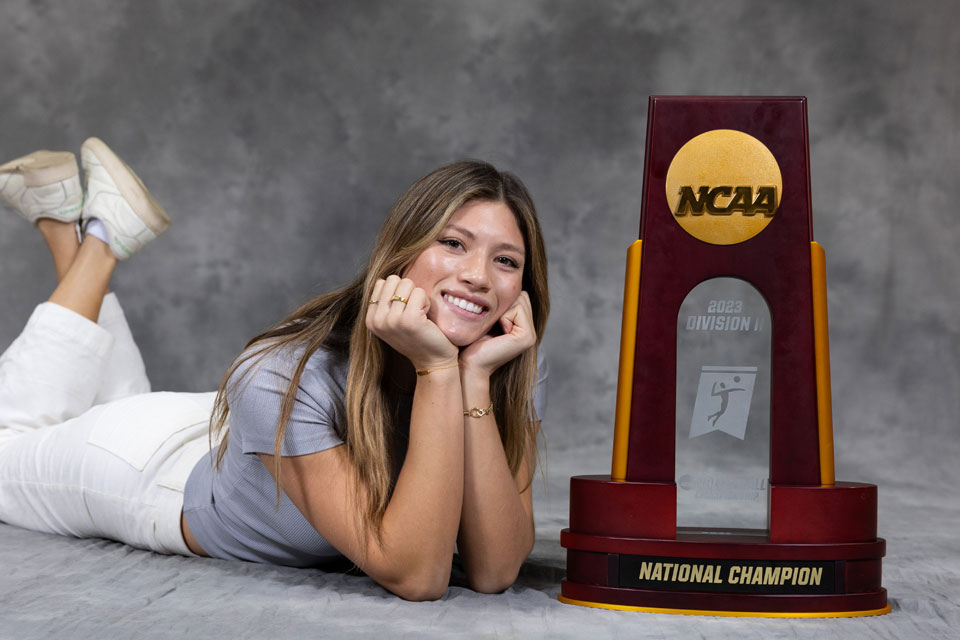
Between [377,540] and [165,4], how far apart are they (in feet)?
9.34

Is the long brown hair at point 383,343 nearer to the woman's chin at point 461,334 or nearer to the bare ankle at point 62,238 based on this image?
the woman's chin at point 461,334

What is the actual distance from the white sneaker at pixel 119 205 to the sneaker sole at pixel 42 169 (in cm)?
6

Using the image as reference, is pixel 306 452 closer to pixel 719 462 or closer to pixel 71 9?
pixel 719 462

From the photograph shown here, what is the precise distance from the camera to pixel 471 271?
1.71 metres

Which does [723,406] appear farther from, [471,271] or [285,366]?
[285,366]

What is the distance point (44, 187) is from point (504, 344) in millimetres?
1570

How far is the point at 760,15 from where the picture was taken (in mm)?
3773

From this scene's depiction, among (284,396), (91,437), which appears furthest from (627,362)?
(91,437)

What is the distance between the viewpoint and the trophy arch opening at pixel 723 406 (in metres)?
1.72

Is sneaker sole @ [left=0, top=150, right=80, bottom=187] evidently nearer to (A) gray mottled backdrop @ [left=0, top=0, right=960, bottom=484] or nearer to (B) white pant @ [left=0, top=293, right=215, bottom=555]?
(B) white pant @ [left=0, top=293, right=215, bottom=555]

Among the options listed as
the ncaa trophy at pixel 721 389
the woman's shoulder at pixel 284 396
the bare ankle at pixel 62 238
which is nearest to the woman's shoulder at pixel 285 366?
the woman's shoulder at pixel 284 396

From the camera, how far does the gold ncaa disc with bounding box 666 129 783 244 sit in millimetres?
1693

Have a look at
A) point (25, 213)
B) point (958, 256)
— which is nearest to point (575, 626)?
point (25, 213)

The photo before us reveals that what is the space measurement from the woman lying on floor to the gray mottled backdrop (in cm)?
165
